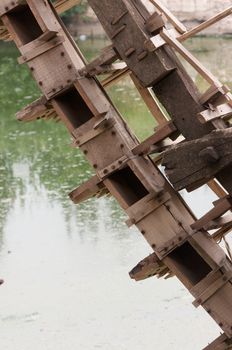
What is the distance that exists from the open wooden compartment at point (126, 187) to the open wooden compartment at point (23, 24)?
70 centimetres

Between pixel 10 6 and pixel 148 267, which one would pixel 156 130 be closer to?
pixel 148 267

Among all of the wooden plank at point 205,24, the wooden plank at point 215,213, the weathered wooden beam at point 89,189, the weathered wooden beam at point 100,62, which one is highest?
the weathered wooden beam at point 100,62

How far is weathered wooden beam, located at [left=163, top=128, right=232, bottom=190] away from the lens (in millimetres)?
3697

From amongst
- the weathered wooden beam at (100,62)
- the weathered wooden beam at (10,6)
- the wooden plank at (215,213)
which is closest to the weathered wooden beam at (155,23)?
the weathered wooden beam at (100,62)

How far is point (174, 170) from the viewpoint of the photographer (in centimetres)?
385

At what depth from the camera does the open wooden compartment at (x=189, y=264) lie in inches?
156

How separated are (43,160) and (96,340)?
229 inches

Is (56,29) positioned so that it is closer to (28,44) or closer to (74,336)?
(28,44)

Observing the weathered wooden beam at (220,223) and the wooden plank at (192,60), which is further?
the weathered wooden beam at (220,223)

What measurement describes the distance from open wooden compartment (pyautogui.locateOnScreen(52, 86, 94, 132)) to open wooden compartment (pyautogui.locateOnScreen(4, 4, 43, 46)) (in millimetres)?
291

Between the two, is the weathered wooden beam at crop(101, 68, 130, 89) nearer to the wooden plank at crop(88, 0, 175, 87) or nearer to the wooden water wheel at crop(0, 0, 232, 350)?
the wooden water wheel at crop(0, 0, 232, 350)

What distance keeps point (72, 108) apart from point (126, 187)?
0.42m

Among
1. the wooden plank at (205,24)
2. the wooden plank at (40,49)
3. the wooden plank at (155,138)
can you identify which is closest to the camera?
the wooden plank at (155,138)

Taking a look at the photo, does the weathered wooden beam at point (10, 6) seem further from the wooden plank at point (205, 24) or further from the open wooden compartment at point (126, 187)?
the open wooden compartment at point (126, 187)
